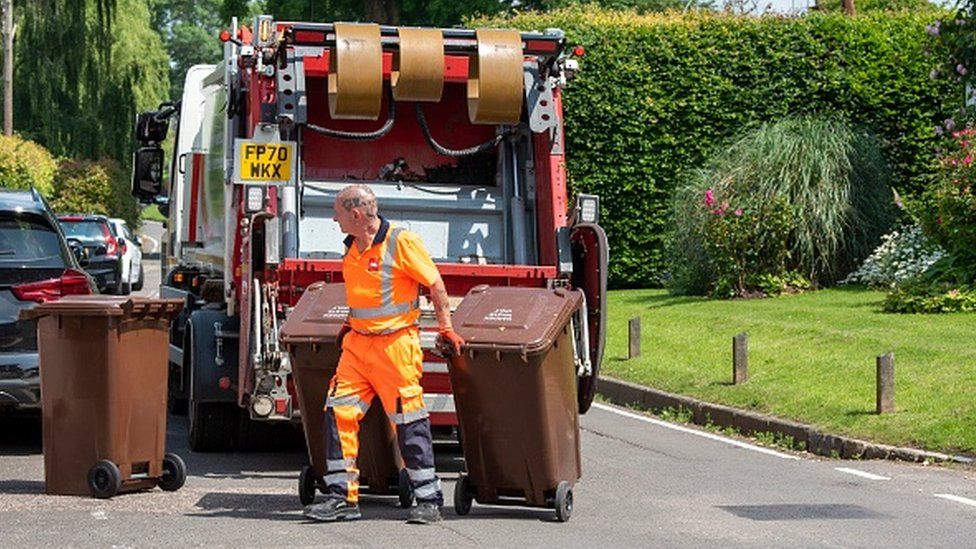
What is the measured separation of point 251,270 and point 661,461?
322 centimetres

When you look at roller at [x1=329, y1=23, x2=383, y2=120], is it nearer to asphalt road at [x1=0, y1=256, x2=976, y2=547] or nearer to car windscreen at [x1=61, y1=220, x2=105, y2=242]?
asphalt road at [x1=0, y1=256, x2=976, y2=547]

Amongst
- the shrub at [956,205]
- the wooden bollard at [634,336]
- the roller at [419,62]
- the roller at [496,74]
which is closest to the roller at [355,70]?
the roller at [419,62]

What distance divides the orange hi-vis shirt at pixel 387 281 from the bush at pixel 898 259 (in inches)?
522

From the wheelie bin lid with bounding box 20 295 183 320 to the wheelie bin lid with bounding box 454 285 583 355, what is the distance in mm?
1837

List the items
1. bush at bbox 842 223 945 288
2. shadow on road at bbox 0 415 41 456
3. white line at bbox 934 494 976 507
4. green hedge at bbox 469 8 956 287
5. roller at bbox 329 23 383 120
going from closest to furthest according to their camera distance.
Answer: white line at bbox 934 494 976 507
roller at bbox 329 23 383 120
shadow on road at bbox 0 415 41 456
bush at bbox 842 223 945 288
green hedge at bbox 469 8 956 287

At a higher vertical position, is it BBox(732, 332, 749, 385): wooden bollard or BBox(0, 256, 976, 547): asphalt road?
BBox(732, 332, 749, 385): wooden bollard

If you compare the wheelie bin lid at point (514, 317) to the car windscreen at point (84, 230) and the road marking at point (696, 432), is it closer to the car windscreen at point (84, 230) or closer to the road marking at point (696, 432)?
the road marking at point (696, 432)

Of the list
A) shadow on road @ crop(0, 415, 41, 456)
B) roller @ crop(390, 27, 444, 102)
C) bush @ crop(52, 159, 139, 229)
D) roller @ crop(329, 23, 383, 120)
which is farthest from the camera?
bush @ crop(52, 159, 139, 229)

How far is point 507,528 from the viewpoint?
391 inches

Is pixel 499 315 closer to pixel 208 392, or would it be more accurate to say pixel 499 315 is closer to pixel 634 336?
pixel 208 392

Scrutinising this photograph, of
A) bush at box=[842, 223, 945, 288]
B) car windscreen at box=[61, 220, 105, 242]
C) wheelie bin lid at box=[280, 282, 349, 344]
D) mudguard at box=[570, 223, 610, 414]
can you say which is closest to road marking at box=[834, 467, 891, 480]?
mudguard at box=[570, 223, 610, 414]

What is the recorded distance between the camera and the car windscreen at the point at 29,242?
42.9 ft

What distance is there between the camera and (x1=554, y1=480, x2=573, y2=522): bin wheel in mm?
10062

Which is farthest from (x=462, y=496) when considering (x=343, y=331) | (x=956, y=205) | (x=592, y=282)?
(x=956, y=205)
